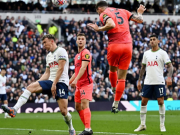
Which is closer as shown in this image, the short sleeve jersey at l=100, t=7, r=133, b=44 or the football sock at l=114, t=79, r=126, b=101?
the short sleeve jersey at l=100, t=7, r=133, b=44

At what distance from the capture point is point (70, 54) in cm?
2916

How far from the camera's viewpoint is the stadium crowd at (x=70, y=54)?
26.2m

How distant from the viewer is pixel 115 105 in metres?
10.5

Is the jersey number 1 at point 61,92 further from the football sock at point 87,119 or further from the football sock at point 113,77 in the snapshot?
the football sock at point 113,77

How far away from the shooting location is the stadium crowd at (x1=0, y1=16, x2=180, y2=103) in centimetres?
2623

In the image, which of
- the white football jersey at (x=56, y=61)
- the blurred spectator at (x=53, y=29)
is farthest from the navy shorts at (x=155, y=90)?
the blurred spectator at (x=53, y=29)

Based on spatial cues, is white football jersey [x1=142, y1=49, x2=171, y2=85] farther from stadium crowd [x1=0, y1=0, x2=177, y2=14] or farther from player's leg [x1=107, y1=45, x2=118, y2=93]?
stadium crowd [x1=0, y1=0, x2=177, y2=14]

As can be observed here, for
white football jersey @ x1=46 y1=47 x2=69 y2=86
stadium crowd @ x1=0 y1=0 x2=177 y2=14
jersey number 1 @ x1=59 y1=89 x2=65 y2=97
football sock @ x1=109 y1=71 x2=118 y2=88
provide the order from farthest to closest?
stadium crowd @ x1=0 y1=0 x2=177 y2=14 → football sock @ x1=109 y1=71 x2=118 y2=88 → white football jersey @ x1=46 y1=47 x2=69 y2=86 → jersey number 1 @ x1=59 y1=89 x2=65 y2=97

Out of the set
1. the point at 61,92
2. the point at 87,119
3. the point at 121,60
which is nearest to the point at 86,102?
the point at 87,119

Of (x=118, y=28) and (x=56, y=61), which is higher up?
(x=118, y=28)

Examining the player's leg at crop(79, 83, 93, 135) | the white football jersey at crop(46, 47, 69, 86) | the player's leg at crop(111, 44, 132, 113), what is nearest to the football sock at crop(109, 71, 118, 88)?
the player's leg at crop(111, 44, 132, 113)

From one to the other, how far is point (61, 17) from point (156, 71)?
73.9 feet

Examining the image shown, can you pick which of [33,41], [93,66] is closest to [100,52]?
[93,66]

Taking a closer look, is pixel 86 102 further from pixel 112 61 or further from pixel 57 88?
pixel 112 61
